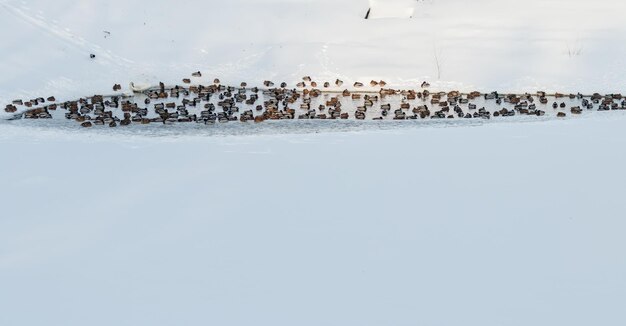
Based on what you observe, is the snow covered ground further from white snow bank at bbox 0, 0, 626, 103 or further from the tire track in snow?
the tire track in snow

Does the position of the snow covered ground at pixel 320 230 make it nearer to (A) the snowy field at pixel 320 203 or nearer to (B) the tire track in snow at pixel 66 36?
(A) the snowy field at pixel 320 203

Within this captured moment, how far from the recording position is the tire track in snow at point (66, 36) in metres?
15.5

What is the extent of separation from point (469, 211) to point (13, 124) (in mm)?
8198

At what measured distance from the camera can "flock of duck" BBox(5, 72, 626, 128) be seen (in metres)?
12.7

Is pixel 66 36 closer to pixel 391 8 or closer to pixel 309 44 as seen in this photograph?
pixel 309 44

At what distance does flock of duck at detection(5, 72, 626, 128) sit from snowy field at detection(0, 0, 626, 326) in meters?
0.41

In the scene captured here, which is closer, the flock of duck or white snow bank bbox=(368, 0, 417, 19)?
the flock of duck

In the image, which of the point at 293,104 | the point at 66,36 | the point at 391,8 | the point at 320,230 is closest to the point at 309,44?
the point at 391,8

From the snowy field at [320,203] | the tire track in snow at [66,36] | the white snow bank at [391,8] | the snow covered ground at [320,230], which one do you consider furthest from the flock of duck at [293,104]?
the white snow bank at [391,8]

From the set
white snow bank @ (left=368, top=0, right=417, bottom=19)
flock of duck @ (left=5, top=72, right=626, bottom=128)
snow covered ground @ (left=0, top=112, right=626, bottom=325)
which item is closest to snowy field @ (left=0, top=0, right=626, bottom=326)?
snow covered ground @ (left=0, top=112, right=626, bottom=325)

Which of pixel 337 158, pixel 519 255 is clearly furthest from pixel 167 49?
pixel 519 255

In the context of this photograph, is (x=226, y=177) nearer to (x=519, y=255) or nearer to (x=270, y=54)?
(x=519, y=255)

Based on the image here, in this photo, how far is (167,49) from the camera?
16.0 metres

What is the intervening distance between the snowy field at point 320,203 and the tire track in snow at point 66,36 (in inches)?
3.7
